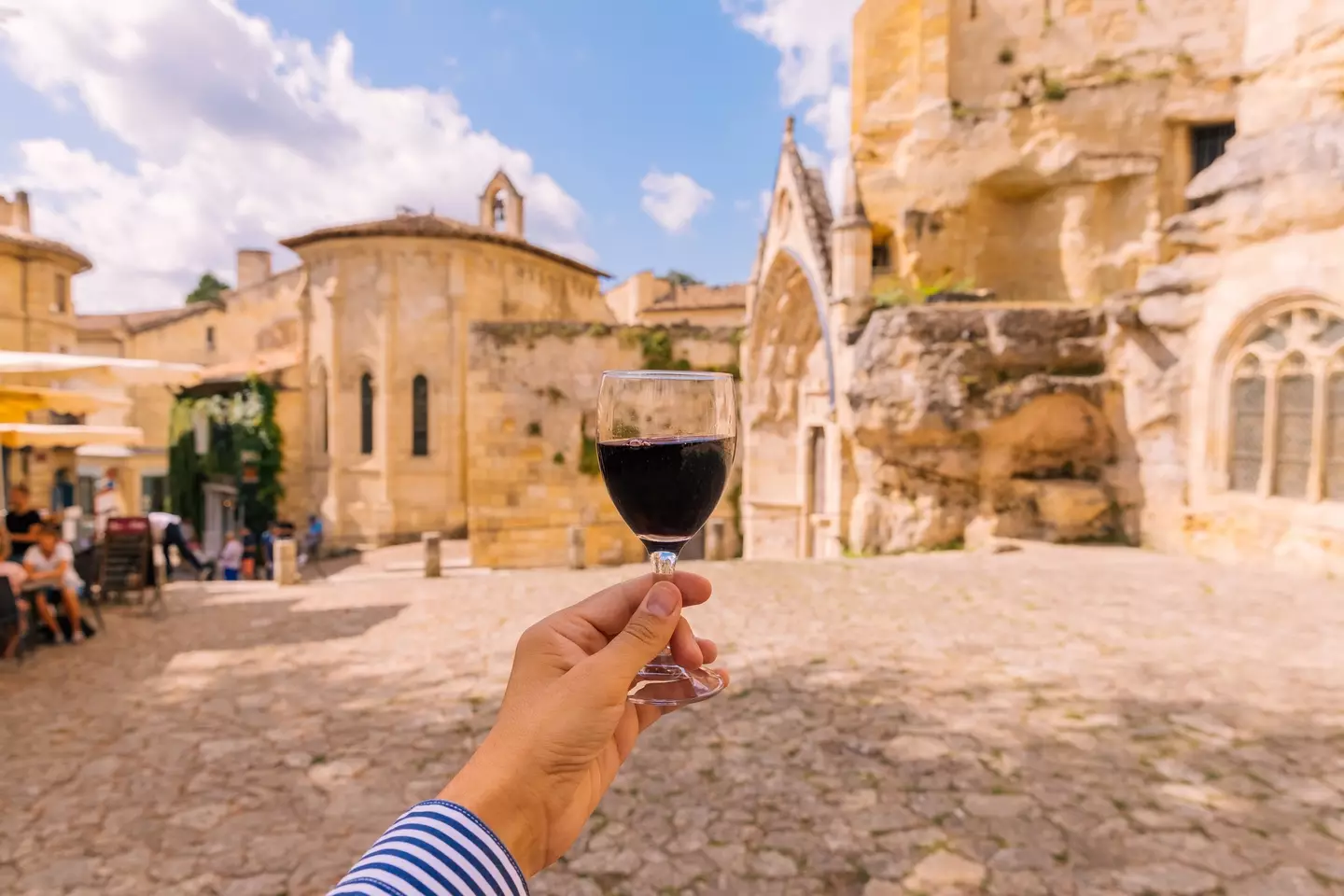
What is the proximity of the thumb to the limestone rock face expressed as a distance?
1064 centimetres

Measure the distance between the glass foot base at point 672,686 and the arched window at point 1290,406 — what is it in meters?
9.57

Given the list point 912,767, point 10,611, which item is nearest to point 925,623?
point 912,767

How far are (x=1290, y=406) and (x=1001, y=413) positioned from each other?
3318 mm

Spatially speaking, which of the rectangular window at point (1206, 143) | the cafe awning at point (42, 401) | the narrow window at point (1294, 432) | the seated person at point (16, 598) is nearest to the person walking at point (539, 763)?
the seated person at point (16, 598)

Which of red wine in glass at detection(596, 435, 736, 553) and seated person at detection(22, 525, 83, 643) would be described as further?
seated person at detection(22, 525, 83, 643)

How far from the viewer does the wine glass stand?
1.42 m

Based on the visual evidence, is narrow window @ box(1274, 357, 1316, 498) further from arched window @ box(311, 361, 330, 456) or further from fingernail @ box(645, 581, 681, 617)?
arched window @ box(311, 361, 330, 456)

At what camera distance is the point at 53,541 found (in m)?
6.20

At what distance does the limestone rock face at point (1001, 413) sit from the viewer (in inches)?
429

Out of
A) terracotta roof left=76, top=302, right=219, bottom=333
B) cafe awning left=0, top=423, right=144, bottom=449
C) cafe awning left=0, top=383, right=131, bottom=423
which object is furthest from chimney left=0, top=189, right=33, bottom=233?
cafe awning left=0, top=383, right=131, bottom=423

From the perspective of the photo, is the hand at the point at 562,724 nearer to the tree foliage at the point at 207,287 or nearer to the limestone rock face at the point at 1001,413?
the limestone rock face at the point at 1001,413

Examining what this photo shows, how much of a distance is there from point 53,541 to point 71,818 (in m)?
4.04

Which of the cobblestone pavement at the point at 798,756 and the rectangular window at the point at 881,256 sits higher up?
the rectangular window at the point at 881,256

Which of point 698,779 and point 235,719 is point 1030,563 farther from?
point 235,719
